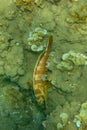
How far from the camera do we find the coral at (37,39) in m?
3.54

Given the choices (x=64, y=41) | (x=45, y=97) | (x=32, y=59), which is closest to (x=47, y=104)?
(x=45, y=97)

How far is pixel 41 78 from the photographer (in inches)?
142

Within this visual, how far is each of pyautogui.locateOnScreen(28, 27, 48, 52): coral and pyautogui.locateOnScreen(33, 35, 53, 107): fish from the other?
0.29ft

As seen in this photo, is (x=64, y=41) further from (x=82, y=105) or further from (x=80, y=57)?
(x=82, y=105)

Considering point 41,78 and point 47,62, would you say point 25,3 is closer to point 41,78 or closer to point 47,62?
point 47,62

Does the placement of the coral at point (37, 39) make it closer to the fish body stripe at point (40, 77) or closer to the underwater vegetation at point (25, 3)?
the fish body stripe at point (40, 77)

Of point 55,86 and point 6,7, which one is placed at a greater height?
point 6,7

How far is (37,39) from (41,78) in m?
0.54

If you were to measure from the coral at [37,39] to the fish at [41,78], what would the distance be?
3.5 inches

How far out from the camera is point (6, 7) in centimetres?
376

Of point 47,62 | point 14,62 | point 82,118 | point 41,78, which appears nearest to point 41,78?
point 41,78

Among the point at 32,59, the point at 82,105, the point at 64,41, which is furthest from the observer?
the point at 32,59

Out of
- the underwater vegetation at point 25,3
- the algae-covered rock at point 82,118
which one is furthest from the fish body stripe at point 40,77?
the algae-covered rock at point 82,118

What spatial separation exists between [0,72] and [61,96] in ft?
3.19
